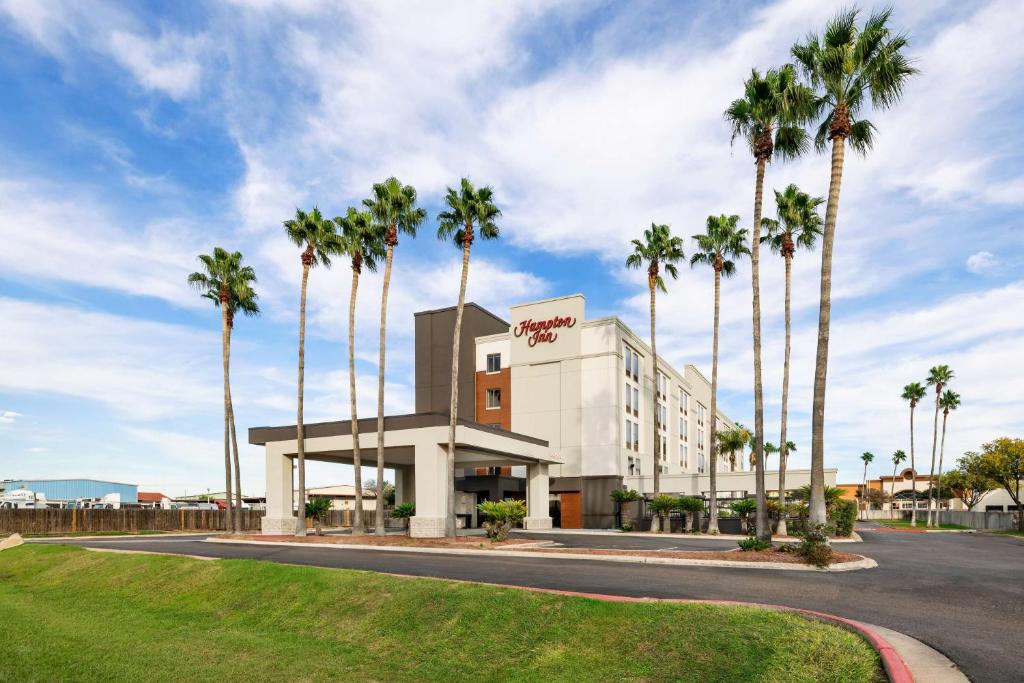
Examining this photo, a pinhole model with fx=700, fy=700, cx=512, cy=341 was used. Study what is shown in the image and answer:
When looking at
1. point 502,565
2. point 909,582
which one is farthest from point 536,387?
point 909,582

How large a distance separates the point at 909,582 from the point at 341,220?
3218cm

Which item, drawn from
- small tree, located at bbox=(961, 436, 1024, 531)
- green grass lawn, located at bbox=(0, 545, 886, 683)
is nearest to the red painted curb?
green grass lawn, located at bbox=(0, 545, 886, 683)

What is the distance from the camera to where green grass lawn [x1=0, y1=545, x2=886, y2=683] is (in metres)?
9.99

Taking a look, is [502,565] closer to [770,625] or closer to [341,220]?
[770,625]

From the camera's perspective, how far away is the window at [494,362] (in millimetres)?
57959

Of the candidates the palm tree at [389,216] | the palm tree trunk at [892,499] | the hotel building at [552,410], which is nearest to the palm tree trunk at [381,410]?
the palm tree at [389,216]

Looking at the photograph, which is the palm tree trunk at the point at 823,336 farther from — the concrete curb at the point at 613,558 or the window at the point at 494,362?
the window at the point at 494,362

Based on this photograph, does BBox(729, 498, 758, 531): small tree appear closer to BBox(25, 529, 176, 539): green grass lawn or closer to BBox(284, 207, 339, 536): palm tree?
BBox(284, 207, 339, 536): palm tree

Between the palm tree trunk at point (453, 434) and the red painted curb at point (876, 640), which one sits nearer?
the red painted curb at point (876, 640)

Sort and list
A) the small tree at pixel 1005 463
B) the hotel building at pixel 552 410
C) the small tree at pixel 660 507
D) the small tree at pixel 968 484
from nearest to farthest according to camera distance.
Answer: the small tree at pixel 660 507
the hotel building at pixel 552 410
the small tree at pixel 1005 463
the small tree at pixel 968 484

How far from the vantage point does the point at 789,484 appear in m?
49.5

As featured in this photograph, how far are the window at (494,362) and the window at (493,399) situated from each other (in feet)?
5.69

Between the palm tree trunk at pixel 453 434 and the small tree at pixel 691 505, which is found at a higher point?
the palm tree trunk at pixel 453 434

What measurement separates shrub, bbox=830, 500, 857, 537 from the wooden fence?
44453 millimetres
